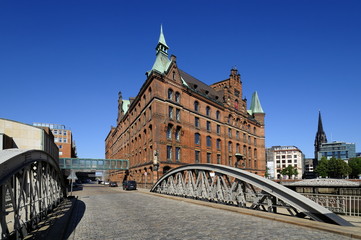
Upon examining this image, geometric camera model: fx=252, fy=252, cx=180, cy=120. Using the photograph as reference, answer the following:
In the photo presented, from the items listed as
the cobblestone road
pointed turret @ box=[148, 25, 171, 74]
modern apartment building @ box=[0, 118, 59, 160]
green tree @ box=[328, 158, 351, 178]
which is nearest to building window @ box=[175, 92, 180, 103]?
pointed turret @ box=[148, 25, 171, 74]

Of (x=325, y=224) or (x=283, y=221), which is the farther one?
(x=283, y=221)

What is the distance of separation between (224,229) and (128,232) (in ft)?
9.85

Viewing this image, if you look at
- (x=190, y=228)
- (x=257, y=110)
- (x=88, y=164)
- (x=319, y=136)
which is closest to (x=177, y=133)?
(x=88, y=164)

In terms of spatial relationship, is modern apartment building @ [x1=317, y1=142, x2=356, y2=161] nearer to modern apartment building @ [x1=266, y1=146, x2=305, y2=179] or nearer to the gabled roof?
modern apartment building @ [x1=266, y1=146, x2=305, y2=179]

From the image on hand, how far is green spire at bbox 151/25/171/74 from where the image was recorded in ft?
118

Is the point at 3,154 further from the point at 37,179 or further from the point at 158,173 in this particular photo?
the point at 158,173

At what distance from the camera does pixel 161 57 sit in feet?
127

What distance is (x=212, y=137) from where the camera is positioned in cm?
4281

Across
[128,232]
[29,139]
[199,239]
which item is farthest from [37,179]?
[29,139]

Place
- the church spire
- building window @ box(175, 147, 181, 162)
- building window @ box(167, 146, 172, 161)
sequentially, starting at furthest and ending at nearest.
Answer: the church spire
building window @ box(175, 147, 181, 162)
building window @ box(167, 146, 172, 161)

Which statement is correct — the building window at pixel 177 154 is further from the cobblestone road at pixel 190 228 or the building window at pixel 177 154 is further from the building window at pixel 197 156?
the cobblestone road at pixel 190 228

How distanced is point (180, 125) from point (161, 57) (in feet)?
36.2

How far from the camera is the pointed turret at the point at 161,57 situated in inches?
1419

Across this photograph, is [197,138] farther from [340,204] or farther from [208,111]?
[340,204]
